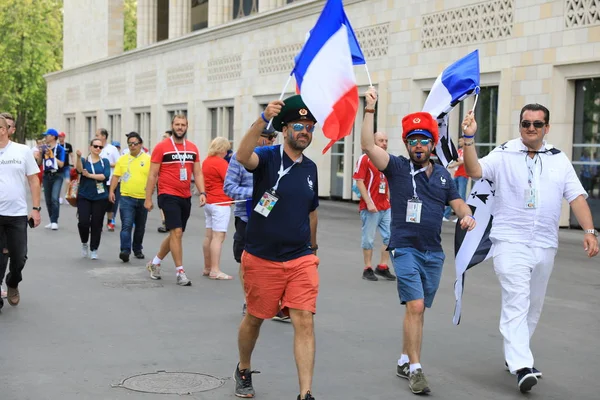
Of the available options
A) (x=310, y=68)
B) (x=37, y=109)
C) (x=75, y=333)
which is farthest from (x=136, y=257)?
(x=37, y=109)

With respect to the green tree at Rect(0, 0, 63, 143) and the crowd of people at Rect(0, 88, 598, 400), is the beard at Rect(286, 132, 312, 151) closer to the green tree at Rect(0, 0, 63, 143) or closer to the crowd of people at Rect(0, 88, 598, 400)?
the crowd of people at Rect(0, 88, 598, 400)

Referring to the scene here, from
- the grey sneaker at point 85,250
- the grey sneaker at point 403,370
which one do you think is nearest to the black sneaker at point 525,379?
the grey sneaker at point 403,370

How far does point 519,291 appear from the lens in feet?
21.6

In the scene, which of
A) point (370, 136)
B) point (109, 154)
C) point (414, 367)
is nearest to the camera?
point (414, 367)

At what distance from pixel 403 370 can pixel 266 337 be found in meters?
1.69

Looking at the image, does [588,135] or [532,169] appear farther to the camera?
[588,135]

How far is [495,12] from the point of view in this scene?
2036 centimetres

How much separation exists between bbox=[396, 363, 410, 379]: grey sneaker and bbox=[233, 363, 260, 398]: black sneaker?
45.0 inches

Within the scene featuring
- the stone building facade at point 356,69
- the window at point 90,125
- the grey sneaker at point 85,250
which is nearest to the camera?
the grey sneaker at point 85,250

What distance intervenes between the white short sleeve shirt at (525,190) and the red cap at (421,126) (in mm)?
467

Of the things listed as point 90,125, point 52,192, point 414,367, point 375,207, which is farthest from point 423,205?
point 90,125

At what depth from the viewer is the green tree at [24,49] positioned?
58031 millimetres

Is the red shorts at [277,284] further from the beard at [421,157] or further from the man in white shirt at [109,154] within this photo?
the man in white shirt at [109,154]

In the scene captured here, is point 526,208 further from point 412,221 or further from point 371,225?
point 371,225
